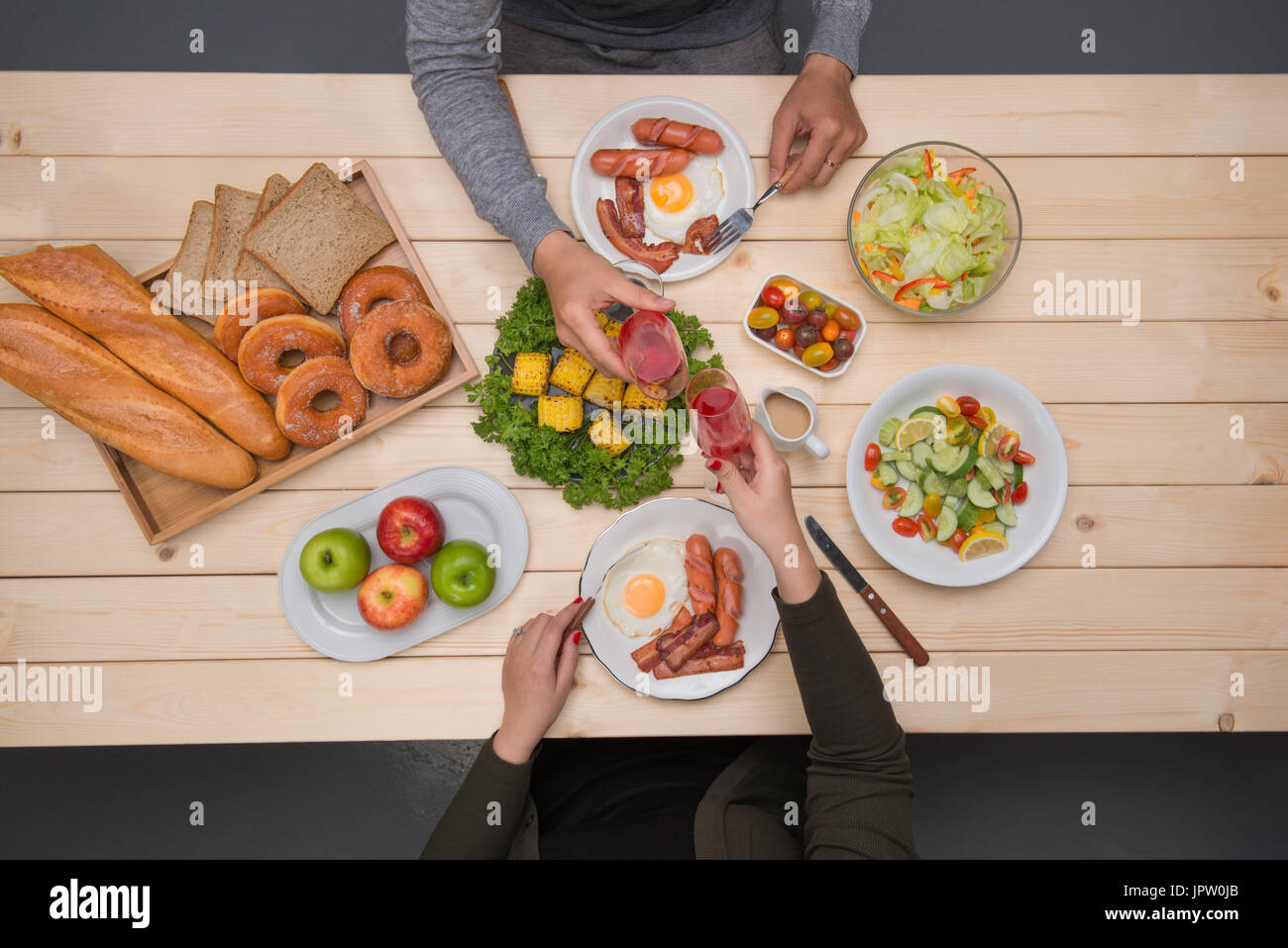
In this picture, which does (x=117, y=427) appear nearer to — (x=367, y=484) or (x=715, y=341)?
(x=367, y=484)

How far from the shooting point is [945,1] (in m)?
2.78

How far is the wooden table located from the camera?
161 centimetres

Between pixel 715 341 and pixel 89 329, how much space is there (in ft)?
4.31

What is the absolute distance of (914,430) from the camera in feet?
5.11

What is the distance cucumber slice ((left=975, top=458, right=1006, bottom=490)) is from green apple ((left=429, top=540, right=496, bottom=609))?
3.44 feet

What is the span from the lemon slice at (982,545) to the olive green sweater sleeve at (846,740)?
308mm

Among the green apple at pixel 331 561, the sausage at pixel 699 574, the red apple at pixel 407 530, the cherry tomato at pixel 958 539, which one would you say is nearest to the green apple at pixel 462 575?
the red apple at pixel 407 530

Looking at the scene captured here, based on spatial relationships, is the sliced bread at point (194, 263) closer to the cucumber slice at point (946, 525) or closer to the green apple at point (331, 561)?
the green apple at point (331, 561)

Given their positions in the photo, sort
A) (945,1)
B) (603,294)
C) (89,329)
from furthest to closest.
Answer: (945,1), (89,329), (603,294)

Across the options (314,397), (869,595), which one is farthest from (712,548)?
(314,397)

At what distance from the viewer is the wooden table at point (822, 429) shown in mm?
1606

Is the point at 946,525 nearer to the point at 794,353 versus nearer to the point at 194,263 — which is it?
the point at 794,353

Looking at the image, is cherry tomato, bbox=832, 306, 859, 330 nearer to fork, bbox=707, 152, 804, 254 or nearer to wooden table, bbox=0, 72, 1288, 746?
wooden table, bbox=0, 72, 1288, 746
